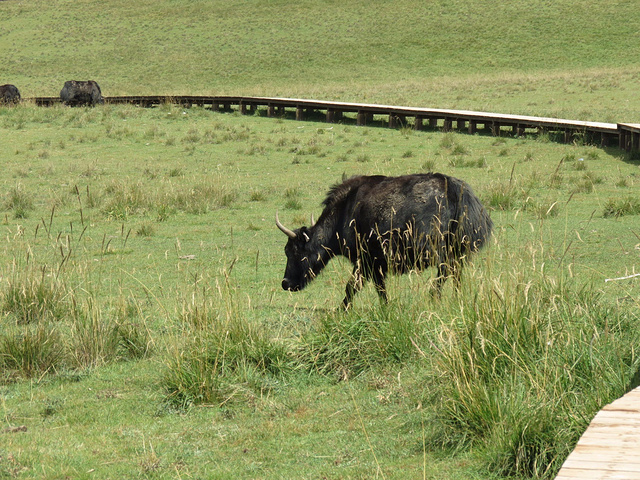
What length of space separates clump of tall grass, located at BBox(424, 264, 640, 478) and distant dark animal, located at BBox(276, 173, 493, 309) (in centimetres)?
148

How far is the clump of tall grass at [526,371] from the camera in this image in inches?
171

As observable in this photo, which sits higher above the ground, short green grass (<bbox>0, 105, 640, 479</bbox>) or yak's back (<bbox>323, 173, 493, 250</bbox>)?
yak's back (<bbox>323, 173, 493, 250</bbox>)

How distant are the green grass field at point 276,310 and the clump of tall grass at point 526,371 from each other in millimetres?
19

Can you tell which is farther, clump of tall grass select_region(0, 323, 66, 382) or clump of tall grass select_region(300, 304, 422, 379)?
clump of tall grass select_region(0, 323, 66, 382)

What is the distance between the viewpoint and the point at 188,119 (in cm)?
3069

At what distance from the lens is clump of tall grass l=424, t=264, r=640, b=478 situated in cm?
433

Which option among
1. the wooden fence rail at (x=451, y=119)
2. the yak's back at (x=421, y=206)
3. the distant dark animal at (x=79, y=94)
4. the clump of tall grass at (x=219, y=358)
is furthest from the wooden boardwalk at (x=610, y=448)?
the distant dark animal at (x=79, y=94)

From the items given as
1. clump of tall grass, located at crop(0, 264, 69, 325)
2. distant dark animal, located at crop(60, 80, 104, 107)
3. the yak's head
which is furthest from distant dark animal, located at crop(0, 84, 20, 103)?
the yak's head

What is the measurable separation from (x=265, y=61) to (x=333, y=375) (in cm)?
5852

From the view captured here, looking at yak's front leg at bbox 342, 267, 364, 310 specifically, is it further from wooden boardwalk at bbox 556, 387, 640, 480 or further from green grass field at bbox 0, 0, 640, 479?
wooden boardwalk at bbox 556, 387, 640, 480

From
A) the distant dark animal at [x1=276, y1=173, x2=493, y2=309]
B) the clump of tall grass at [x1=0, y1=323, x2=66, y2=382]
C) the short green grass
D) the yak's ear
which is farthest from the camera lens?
the yak's ear

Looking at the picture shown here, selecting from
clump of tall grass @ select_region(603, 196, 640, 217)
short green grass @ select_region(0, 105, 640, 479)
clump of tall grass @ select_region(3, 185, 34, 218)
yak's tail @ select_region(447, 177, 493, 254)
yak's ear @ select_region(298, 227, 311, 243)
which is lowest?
clump of tall grass @ select_region(3, 185, 34, 218)

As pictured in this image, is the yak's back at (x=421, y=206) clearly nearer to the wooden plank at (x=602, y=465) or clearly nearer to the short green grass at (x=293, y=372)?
the short green grass at (x=293, y=372)

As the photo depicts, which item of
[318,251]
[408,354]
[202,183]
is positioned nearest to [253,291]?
[318,251]
